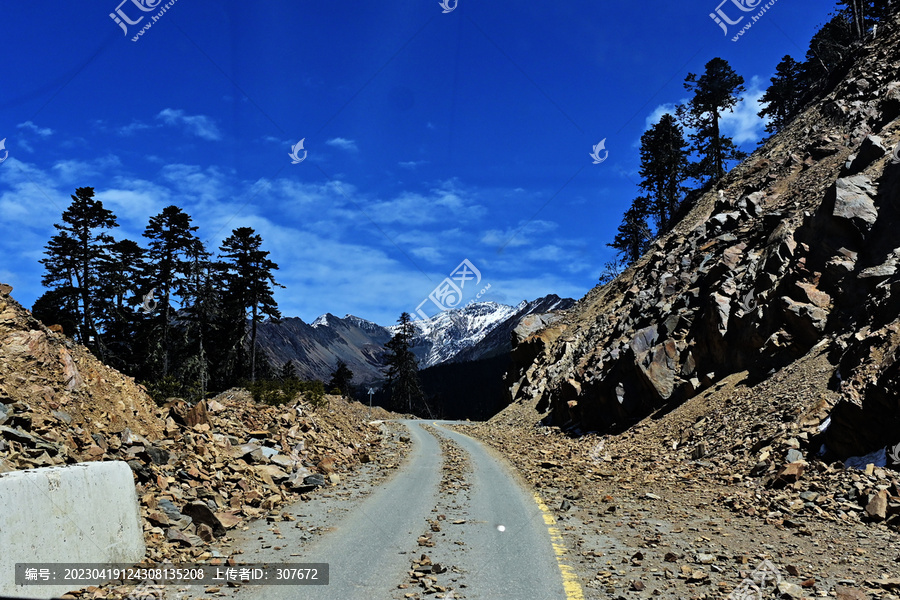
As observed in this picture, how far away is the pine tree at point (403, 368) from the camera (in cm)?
Result: 7194

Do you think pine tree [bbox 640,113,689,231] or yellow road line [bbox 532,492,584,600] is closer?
yellow road line [bbox 532,492,584,600]

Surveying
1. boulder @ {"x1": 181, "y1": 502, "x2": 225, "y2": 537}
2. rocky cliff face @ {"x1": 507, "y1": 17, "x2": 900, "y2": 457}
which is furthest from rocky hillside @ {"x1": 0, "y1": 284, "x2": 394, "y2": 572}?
rocky cliff face @ {"x1": 507, "y1": 17, "x2": 900, "y2": 457}

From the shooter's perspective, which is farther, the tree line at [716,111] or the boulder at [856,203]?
the tree line at [716,111]

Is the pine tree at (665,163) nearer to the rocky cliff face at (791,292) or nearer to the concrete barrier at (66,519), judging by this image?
the rocky cliff face at (791,292)

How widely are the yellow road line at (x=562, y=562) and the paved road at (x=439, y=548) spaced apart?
1.7 inches

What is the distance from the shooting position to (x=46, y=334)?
12.4 m

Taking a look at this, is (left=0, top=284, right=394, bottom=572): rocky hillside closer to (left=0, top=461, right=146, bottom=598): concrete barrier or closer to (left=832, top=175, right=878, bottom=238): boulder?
(left=0, top=461, right=146, bottom=598): concrete barrier

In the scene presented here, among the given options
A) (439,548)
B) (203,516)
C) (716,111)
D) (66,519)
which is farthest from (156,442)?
(716,111)

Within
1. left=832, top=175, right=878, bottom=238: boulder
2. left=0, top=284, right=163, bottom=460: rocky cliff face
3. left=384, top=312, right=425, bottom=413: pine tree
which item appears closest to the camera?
left=0, top=284, right=163, bottom=460: rocky cliff face

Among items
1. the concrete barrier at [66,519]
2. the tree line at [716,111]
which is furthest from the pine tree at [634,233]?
the concrete barrier at [66,519]

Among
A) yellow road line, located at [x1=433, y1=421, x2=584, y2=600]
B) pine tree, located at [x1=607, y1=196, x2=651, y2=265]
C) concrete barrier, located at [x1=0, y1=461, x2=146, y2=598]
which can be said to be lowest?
yellow road line, located at [x1=433, y1=421, x2=584, y2=600]

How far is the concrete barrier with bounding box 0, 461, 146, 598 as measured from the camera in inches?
189

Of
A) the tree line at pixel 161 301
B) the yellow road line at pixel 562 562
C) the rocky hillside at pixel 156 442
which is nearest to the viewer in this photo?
the yellow road line at pixel 562 562

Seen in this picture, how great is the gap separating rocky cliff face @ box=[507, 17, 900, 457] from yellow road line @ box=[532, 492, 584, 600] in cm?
658
